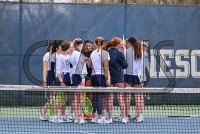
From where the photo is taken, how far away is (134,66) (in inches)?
321

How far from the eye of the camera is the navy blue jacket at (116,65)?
25.9ft

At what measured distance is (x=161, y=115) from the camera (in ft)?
29.8

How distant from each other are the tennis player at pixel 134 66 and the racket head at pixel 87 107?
83cm

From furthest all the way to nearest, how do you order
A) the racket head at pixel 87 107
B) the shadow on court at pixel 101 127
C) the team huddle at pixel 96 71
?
the racket head at pixel 87 107 < the team huddle at pixel 96 71 < the shadow on court at pixel 101 127

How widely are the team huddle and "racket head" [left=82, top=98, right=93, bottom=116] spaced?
3.6 inches

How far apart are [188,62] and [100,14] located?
2559 mm

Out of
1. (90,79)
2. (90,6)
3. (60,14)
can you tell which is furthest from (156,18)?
(90,79)

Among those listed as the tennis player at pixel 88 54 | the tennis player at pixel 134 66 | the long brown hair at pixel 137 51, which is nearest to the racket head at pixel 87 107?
the tennis player at pixel 88 54

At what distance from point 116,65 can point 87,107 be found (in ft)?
3.27

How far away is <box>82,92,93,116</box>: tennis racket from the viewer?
8031mm

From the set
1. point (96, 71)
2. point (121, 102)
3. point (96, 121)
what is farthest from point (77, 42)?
point (96, 121)

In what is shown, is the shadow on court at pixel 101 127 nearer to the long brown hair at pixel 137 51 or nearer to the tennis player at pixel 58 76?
the tennis player at pixel 58 76

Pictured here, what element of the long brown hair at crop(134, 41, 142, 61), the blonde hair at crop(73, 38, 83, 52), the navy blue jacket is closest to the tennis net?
the navy blue jacket

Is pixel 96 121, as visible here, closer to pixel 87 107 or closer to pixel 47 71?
pixel 87 107
